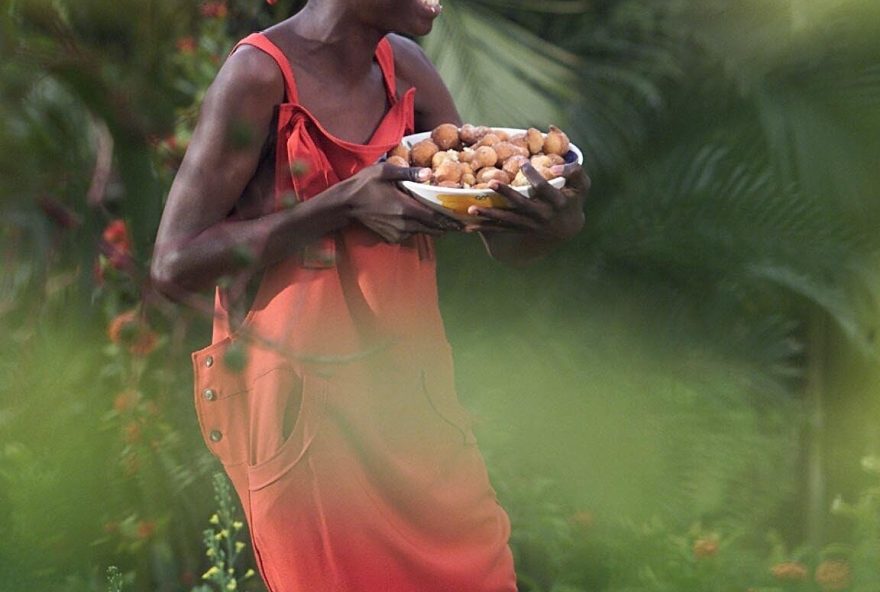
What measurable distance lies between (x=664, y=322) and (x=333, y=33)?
1937 mm

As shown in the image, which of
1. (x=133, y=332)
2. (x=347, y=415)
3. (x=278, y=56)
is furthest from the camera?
(x=347, y=415)

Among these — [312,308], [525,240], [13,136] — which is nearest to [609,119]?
[525,240]

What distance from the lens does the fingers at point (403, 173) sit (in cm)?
204

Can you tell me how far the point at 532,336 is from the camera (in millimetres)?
3680

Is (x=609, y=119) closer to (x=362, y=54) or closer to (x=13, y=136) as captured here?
(x=362, y=54)

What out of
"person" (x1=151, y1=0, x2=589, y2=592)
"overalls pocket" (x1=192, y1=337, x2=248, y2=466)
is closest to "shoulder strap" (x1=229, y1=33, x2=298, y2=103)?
"person" (x1=151, y1=0, x2=589, y2=592)

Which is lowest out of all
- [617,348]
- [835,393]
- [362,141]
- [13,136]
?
[835,393]

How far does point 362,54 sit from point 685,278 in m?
1.93

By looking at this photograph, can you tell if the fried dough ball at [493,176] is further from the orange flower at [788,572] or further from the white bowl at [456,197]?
the orange flower at [788,572]

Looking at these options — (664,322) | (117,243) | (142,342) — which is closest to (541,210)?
(117,243)

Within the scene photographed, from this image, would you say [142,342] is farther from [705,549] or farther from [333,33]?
[705,549]

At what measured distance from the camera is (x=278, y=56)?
2066mm

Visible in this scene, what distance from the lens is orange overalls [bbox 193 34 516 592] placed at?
214 cm

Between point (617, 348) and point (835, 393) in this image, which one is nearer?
point (617, 348)
